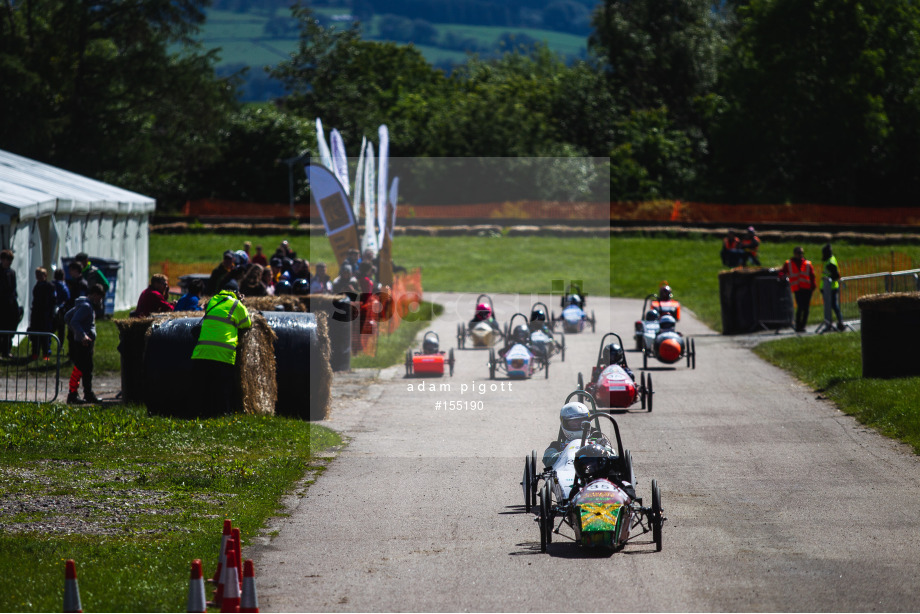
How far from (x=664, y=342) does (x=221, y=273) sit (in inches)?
316

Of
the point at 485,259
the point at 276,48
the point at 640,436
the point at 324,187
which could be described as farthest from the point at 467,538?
the point at 276,48

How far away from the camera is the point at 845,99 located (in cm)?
5603

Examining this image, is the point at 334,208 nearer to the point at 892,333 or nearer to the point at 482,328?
the point at 482,328

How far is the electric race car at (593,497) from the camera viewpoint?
27.2 feet

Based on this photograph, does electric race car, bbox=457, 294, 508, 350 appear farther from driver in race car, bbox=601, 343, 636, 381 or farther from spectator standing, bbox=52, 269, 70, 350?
spectator standing, bbox=52, 269, 70, 350

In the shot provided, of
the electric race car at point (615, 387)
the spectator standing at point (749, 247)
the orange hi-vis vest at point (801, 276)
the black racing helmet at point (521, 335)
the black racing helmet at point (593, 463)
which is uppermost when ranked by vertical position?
the spectator standing at point (749, 247)

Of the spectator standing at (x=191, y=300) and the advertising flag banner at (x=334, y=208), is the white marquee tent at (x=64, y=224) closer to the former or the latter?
the advertising flag banner at (x=334, y=208)

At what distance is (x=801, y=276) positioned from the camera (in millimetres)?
24938

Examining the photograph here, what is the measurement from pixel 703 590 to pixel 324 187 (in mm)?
18265

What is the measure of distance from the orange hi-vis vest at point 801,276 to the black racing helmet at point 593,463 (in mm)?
17329

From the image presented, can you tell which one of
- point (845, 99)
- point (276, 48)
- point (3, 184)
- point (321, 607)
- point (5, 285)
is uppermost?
point (276, 48)

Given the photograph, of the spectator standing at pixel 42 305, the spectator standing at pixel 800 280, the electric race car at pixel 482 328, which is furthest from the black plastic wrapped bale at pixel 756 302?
the spectator standing at pixel 42 305

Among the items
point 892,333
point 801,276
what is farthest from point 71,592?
point 801,276

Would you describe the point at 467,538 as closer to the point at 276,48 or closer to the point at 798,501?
the point at 798,501
